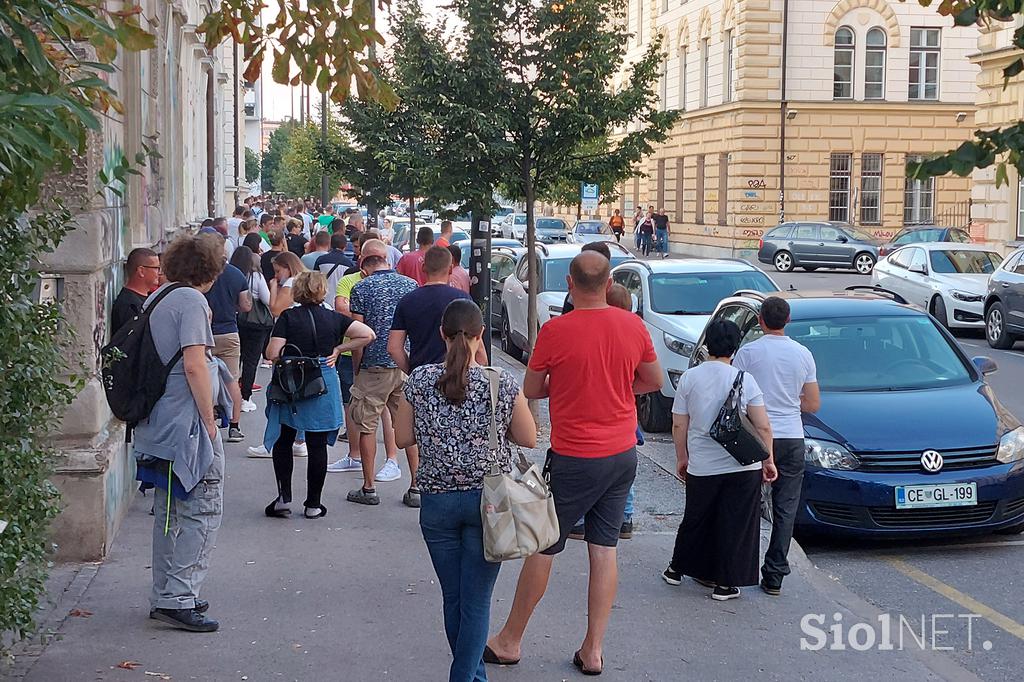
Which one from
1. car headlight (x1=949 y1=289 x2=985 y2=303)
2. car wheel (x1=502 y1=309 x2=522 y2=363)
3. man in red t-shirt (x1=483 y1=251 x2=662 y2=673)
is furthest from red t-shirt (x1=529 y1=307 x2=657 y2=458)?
car headlight (x1=949 y1=289 x2=985 y2=303)

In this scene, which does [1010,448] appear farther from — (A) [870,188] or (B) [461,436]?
(A) [870,188]

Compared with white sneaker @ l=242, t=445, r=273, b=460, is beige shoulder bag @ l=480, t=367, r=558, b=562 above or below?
above

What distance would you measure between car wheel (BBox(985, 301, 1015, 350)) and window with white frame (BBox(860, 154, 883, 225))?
2834 cm

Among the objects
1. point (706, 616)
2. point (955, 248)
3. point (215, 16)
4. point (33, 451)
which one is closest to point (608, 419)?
point (706, 616)

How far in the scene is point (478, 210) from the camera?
14.0 meters

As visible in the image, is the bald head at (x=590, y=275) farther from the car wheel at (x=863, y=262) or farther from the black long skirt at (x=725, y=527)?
the car wheel at (x=863, y=262)

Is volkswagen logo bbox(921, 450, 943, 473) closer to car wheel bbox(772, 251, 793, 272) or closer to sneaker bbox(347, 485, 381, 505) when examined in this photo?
sneaker bbox(347, 485, 381, 505)

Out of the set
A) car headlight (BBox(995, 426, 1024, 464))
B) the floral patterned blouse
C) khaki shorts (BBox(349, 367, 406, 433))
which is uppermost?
the floral patterned blouse

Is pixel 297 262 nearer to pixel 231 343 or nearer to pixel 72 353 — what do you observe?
pixel 231 343

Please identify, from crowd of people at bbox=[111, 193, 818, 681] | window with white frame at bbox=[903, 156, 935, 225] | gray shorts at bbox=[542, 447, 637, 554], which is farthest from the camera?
window with white frame at bbox=[903, 156, 935, 225]

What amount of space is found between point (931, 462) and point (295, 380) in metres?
4.06

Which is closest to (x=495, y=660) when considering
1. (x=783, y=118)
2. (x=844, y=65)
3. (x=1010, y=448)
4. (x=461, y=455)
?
(x=461, y=455)

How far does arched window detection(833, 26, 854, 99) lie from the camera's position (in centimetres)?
4888

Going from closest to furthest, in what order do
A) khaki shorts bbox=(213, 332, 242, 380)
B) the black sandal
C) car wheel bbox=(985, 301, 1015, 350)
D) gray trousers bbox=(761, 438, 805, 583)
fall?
gray trousers bbox=(761, 438, 805, 583) < the black sandal < khaki shorts bbox=(213, 332, 242, 380) < car wheel bbox=(985, 301, 1015, 350)
